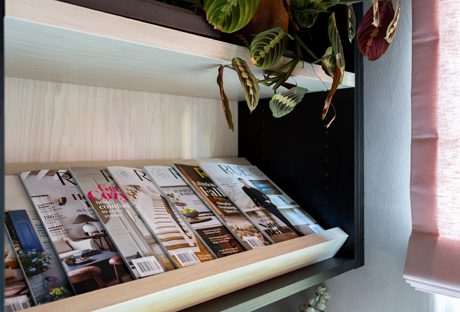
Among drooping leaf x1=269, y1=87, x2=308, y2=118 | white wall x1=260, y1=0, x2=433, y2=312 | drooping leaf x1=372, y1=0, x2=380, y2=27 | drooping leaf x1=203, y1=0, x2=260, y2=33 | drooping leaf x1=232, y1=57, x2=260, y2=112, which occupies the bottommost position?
white wall x1=260, y1=0, x2=433, y2=312

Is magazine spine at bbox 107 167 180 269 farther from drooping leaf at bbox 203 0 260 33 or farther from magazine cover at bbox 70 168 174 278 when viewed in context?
drooping leaf at bbox 203 0 260 33

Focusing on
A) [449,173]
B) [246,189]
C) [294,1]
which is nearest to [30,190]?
[246,189]

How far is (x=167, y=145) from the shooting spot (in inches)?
41.6

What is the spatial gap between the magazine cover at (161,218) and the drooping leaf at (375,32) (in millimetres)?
525

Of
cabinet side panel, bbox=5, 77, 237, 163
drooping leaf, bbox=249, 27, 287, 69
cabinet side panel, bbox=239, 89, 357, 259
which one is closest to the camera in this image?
drooping leaf, bbox=249, 27, 287, 69

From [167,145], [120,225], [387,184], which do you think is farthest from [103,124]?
[387,184]

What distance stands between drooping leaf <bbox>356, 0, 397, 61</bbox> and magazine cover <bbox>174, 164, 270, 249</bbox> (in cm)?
45

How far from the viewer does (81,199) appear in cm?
74

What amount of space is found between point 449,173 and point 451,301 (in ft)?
1.11

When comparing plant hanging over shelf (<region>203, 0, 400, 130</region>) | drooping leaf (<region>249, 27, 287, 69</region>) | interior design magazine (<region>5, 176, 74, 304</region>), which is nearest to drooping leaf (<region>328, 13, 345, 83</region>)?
plant hanging over shelf (<region>203, 0, 400, 130</region>)

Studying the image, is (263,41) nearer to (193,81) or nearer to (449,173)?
(193,81)

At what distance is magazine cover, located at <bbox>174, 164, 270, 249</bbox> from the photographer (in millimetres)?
857

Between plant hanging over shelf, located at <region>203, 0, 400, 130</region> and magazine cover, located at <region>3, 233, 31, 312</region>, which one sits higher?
plant hanging over shelf, located at <region>203, 0, 400, 130</region>

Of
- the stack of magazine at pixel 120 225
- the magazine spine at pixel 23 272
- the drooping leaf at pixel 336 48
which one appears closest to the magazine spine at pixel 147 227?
the stack of magazine at pixel 120 225
